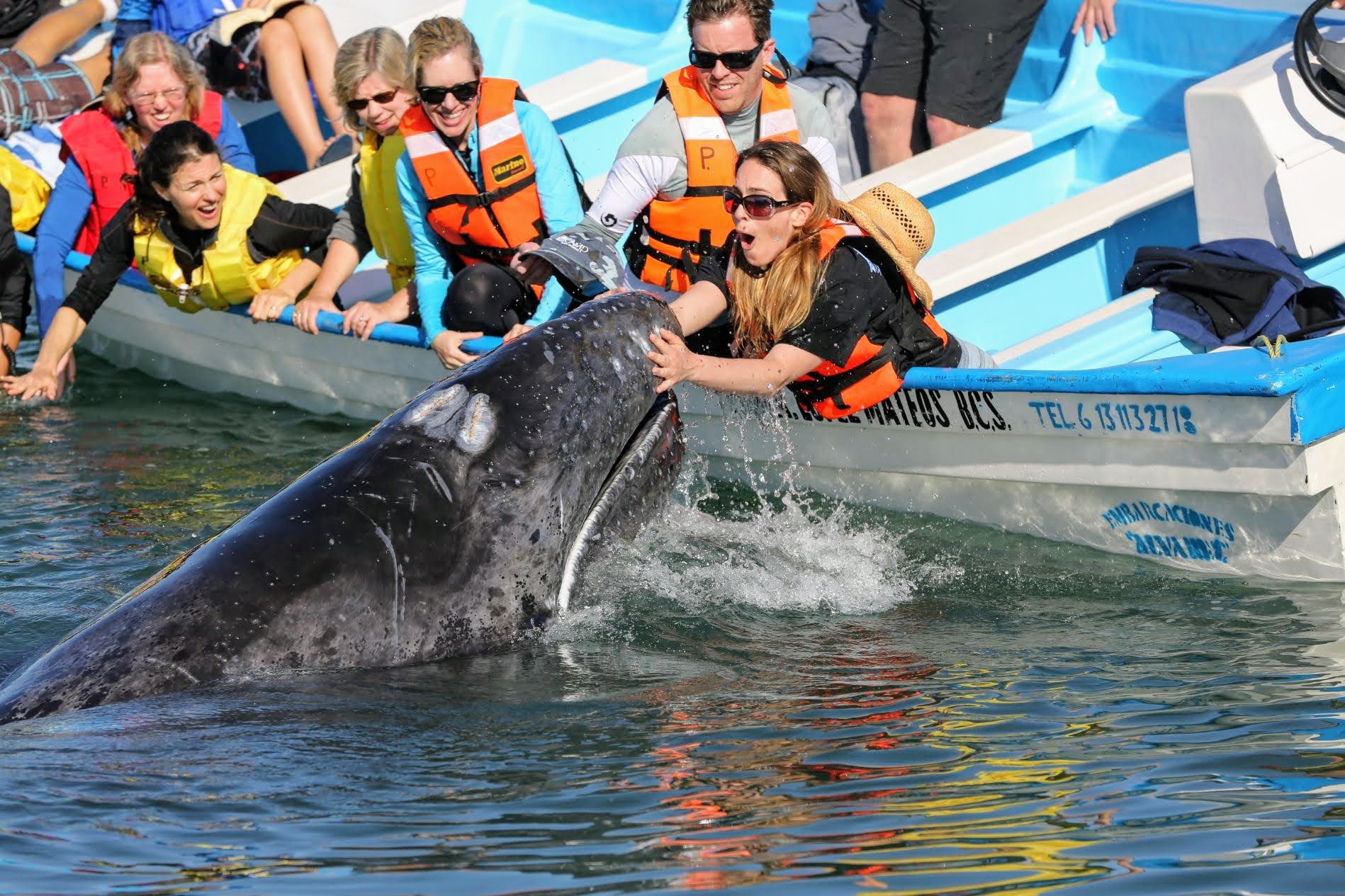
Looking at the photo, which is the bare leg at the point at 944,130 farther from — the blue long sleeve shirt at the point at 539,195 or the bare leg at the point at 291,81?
the bare leg at the point at 291,81

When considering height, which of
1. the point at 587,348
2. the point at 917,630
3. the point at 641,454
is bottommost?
the point at 917,630

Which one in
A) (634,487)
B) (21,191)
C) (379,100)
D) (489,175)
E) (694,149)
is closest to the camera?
(634,487)

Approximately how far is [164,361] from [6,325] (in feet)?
3.40

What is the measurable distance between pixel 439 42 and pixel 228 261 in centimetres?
248

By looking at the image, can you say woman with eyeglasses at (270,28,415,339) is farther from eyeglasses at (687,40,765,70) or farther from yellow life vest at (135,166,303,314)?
eyeglasses at (687,40,765,70)

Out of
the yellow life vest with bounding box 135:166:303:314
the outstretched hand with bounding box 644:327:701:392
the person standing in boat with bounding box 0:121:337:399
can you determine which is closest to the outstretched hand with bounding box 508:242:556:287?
the outstretched hand with bounding box 644:327:701:392

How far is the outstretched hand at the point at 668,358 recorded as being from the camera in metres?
5.32

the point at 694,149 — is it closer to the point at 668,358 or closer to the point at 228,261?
the point at 668,358

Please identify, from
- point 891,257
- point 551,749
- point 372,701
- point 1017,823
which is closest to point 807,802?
point 1017,823

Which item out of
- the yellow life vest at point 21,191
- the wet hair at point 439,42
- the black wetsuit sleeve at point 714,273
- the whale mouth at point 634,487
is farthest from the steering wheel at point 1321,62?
the yellow life vest at point 21,191

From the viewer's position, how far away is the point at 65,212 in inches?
399

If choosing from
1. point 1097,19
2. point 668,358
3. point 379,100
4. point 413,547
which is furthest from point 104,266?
point 1097,19

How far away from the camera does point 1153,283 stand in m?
7.78

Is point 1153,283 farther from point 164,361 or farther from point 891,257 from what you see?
point 164,361
